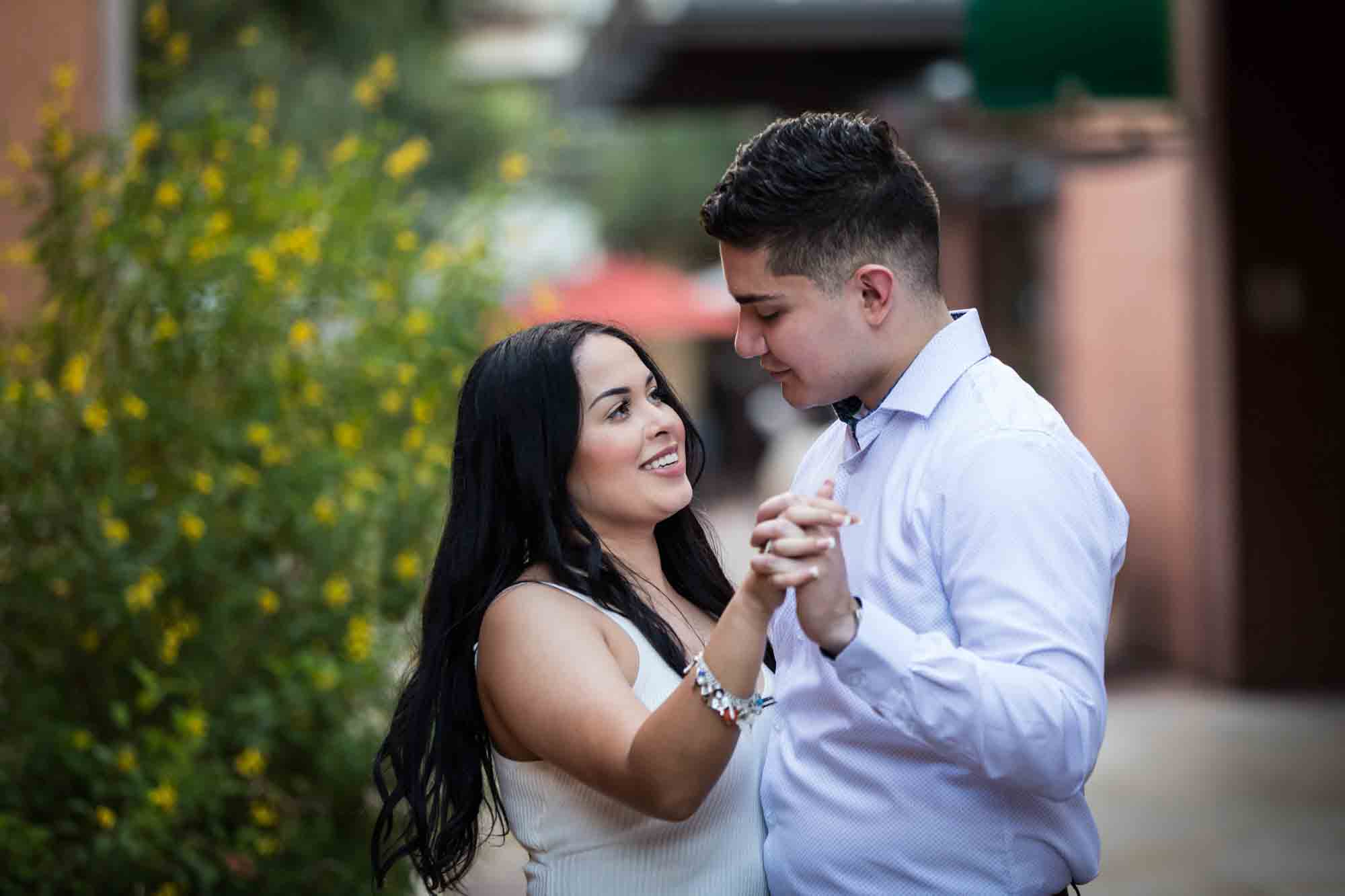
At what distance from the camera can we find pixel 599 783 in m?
2.25

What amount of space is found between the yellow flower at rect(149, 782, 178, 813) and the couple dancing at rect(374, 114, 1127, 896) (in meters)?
1.35

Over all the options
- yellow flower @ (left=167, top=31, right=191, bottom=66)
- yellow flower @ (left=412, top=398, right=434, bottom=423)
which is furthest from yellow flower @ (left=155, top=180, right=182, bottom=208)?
yellow flower @ (left=412, top=398, right=434, bottom=423)

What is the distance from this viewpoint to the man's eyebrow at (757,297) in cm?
231

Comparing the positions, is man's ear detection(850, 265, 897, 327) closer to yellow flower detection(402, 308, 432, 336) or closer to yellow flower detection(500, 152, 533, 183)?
yellow flower detection(402, 308, 432, 336)

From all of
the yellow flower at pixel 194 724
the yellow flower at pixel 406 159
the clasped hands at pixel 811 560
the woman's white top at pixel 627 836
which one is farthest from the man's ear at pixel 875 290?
the yellow flower at pixel 406 159

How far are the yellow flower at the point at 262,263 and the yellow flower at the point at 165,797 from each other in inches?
58.0

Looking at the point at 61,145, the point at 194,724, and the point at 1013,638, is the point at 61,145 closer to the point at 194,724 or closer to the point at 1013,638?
the point at 194,724

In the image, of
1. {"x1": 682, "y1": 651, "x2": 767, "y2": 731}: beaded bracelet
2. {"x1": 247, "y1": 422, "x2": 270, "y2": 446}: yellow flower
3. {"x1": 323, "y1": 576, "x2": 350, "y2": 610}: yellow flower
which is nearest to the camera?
{"x1": 682, "y1": 651, "x2": 767, "y2": 731}: beaded bracelet

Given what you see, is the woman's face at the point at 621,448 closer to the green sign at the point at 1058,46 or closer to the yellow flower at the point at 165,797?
the yellow flower at the point at 165,797

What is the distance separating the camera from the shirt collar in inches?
91.4

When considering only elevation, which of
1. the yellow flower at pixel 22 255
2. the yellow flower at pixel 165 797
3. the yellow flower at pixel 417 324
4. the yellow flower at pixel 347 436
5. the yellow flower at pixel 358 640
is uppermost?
the yellow flower at pixel 22 255

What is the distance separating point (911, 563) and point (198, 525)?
2.51 m

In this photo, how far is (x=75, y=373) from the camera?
13.9 ft

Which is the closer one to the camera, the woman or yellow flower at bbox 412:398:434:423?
the woman
